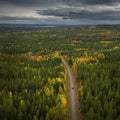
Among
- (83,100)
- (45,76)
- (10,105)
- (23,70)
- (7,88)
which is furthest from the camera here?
(23,70)

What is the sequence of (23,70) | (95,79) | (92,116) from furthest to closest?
1. (23,70)
2. (95,79)
3. (92,116)

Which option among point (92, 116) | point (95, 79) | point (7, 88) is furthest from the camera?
point (95, 79)

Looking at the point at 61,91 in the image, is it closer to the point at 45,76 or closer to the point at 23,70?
the point at 45,76

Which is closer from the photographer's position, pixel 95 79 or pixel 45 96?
pixel 45 96

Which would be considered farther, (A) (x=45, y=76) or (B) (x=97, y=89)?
(A) (x=45, y=76)

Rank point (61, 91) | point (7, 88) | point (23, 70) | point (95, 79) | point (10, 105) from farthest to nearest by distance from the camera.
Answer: point (23, 70)
point (95, 79)
point (7, 88)
point (61, 91)
point (10, 105)

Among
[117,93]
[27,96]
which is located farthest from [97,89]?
[27,96]

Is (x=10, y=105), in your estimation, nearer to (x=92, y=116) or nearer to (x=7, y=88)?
(x=7, y=88)

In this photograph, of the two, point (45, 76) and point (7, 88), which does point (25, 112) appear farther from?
point (45, 76)

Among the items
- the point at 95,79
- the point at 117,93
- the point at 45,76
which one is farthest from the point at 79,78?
the point at 117,93
